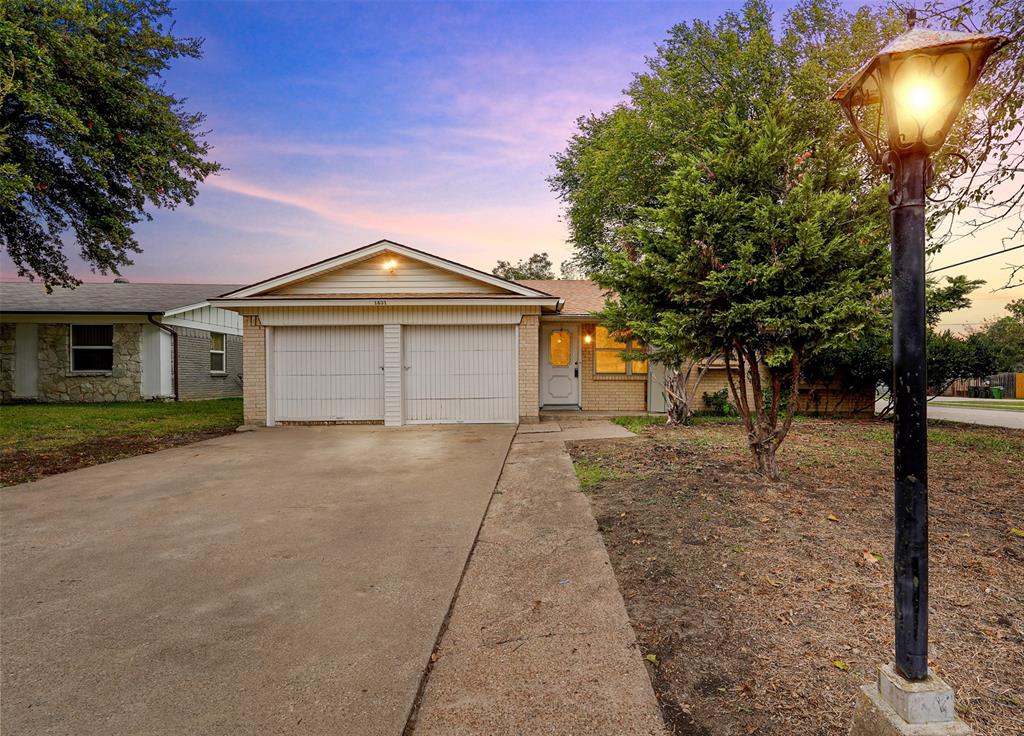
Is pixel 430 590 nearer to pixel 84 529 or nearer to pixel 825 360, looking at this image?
pixel 84 529

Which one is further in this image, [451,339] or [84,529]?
[451,339]

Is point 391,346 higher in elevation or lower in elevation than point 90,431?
higher

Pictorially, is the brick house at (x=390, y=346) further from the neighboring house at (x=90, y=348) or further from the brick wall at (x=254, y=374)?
the neighboring house at (x=90, y=348)

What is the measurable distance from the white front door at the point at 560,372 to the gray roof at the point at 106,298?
410 inches

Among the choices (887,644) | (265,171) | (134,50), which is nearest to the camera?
(887,644)

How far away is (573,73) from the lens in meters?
11.0

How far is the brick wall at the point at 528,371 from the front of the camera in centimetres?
1029

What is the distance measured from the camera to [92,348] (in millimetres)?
15242

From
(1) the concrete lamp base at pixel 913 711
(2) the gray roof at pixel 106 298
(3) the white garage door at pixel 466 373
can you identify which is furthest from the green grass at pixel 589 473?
(2) the gray roof at pixel 106 298

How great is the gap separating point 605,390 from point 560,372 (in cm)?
132

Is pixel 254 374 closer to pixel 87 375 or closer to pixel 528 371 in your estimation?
pixel 528 371

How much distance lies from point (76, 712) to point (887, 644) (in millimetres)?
3472

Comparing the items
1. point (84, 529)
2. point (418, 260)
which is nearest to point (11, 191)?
point (84, 529)

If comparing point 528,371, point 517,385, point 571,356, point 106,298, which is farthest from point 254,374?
point 106,298
